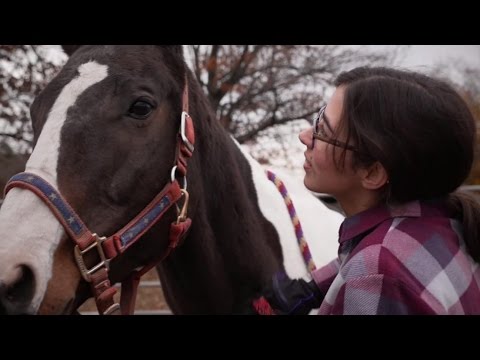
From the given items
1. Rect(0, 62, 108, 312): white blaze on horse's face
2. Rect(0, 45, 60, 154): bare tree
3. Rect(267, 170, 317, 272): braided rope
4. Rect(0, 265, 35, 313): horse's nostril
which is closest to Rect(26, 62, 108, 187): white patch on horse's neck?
Rect(0, 62, 108, 312): white blaze on horse's face

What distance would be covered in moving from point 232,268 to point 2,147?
435 cm

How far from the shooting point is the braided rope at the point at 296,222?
2.28 m

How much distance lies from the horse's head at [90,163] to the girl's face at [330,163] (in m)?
0.68

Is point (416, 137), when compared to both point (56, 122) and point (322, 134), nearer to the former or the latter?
point (322, 134)

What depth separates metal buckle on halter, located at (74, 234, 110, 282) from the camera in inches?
59.0

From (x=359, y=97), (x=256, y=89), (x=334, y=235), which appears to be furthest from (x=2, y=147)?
(x=359, y=97)

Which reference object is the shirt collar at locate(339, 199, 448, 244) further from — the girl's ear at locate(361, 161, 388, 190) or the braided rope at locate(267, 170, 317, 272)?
the braided rope at locate(267, 170, 317, 272)

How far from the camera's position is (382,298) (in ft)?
3.17

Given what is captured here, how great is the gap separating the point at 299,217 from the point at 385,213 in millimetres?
1430

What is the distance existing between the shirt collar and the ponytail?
4 centimetres

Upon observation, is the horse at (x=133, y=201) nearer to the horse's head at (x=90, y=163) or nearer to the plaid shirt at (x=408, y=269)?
the horse's head at (x=90, y=163)

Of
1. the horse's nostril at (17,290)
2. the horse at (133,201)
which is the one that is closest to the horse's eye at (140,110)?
the horse at (133,201)
